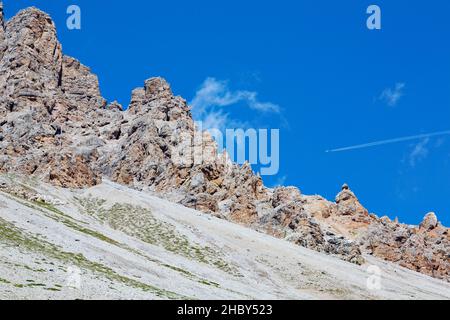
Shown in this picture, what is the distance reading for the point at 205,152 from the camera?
158 metres

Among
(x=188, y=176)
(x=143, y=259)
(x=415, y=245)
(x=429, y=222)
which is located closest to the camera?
(x=143, y=259)

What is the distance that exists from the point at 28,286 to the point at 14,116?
148 meters

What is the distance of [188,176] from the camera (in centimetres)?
14775

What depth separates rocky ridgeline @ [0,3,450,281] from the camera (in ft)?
411

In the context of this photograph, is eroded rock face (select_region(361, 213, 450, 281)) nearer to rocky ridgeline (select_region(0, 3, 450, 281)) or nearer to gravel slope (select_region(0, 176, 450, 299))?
rocky ridgeline (select_region(0, 3, 450, 281))

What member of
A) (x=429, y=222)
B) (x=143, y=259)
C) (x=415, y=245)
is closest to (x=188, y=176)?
(x=415, y=245)

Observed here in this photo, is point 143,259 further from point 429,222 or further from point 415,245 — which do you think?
point 429,222

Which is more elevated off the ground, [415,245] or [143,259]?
[415,245]

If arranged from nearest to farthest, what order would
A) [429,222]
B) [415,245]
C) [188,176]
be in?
[415,245]
[188,176]
[429,222]

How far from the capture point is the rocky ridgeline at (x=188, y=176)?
125 meters

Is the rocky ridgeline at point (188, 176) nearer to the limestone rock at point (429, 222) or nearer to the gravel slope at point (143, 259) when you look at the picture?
the limestone rock at point (429, 222)

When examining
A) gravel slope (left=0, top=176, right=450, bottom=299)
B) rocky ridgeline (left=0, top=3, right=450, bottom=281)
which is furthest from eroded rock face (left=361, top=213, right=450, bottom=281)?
gravel slope (left=0, top=176, right=450, bottom=299)
